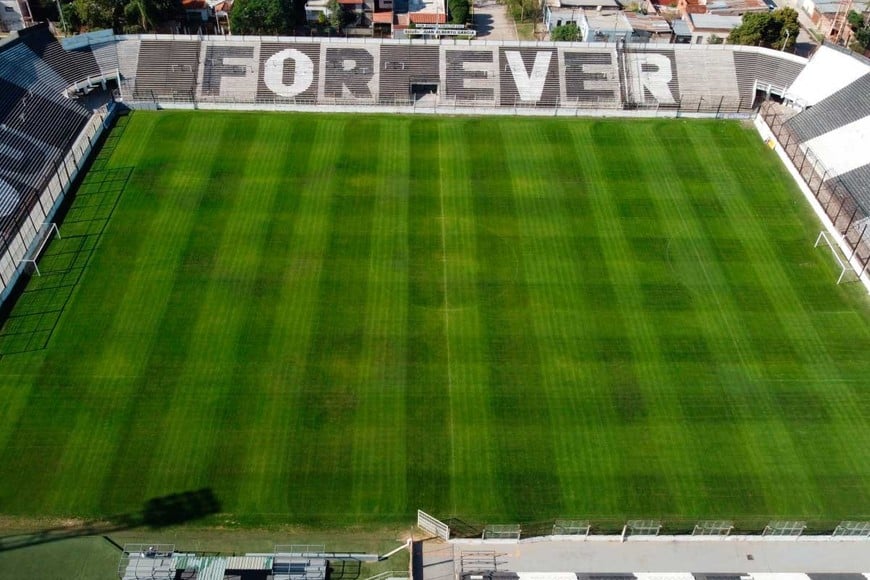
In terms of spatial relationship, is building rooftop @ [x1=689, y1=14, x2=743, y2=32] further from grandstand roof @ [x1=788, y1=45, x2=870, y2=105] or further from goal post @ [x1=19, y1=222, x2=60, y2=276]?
goal post @ [x1=19, y1=222, x2=60, y2=276]

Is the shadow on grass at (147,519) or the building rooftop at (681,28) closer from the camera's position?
the shadow on grass at (147,519)

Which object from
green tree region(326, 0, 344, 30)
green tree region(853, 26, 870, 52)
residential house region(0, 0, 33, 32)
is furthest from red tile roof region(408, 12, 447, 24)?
green tree region(853, 26, 870, 52)

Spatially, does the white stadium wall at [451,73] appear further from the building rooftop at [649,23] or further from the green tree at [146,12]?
the building rooftop at [649,23]

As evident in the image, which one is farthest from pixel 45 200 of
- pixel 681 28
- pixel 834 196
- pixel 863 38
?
pixel 863 38

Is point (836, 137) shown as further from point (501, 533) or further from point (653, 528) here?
point (501, 533)

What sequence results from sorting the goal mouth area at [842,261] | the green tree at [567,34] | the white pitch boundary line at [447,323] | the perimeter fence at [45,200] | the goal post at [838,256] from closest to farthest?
the white pitch boundary line at [447,323] → the perimeter fence at [45,200] → the goal mouth area at [842,261] → the goal post at [838,256] → the green tree at [567,34]

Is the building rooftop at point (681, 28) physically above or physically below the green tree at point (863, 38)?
above

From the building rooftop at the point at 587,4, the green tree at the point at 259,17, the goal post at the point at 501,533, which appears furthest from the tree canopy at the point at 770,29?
the goal post at the point at 501,533
